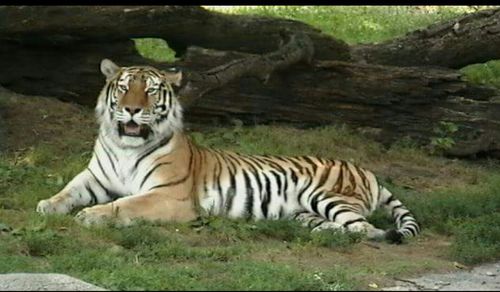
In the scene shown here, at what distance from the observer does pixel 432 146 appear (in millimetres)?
10984

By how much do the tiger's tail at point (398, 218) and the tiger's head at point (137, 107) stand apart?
6.14 feet

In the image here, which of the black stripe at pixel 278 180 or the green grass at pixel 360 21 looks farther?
the green grass at pixel 360 21

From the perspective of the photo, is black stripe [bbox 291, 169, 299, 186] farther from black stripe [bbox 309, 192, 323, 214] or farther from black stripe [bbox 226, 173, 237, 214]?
black stripe [bbox 226, 173, 237, 214]

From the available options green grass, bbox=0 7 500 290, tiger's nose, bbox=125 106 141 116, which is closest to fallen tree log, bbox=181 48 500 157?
green grass, bbox=0 7 500 290

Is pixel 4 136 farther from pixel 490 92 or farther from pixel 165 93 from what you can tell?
pixel 490 92

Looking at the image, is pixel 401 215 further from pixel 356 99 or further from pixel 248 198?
pixel 356 99

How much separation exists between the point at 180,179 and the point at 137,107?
687 mm

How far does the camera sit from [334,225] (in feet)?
26.1

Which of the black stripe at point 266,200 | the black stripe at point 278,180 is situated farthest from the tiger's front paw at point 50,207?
the black stripe at point 278,180

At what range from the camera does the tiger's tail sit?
7.52m

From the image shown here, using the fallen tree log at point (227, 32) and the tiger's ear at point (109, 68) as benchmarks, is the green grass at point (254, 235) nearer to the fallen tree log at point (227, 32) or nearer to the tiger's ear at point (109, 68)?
the tiger's ear at point (109, 68)

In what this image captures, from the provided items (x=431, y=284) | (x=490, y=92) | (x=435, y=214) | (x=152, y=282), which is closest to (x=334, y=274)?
(x=431, y=284)

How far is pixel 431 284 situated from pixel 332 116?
18.6 ft

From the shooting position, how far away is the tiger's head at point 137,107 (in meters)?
8.27
